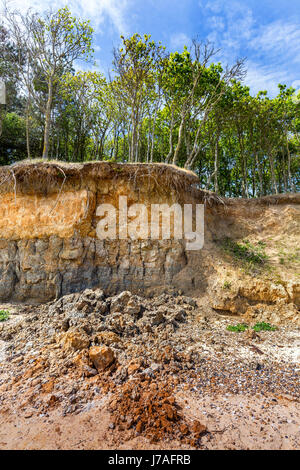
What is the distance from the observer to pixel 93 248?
843 centimetres

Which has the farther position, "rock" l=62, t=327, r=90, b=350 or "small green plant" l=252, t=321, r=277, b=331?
"small green plant" l=252, t=321, r=277, b=331

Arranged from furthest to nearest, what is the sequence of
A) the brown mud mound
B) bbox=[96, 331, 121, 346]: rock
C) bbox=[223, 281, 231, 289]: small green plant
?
bbox=[223, 281, 231, 289]: small green plant < bbox=[96, 331, 121, 346]: rock < the brown mud mound

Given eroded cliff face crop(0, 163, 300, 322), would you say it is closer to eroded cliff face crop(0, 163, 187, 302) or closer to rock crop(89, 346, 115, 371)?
eroded cliff face crop(0, 163, 187, 302)

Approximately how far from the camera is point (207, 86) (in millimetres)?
13633

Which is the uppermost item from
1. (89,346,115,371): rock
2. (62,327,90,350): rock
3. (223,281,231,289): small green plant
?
(223,281,231,289): small green plant

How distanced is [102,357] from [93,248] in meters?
4.66

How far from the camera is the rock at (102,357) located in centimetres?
431

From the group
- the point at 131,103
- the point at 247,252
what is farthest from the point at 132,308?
the point at 131,103

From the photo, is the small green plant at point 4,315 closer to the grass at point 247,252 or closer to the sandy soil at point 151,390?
the sandy soil at point 151,390

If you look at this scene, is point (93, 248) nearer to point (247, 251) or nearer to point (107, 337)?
point (107, 337)

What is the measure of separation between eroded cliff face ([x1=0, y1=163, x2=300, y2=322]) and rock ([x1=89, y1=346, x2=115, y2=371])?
12.1ft

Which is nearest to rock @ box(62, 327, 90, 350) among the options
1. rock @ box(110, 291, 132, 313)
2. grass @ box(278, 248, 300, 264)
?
rock @ box(110, 291, 132, 313)

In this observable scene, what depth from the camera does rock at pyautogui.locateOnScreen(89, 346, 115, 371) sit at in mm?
4312

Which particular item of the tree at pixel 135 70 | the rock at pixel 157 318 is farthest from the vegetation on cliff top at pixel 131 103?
the rock at pixel 157 318
